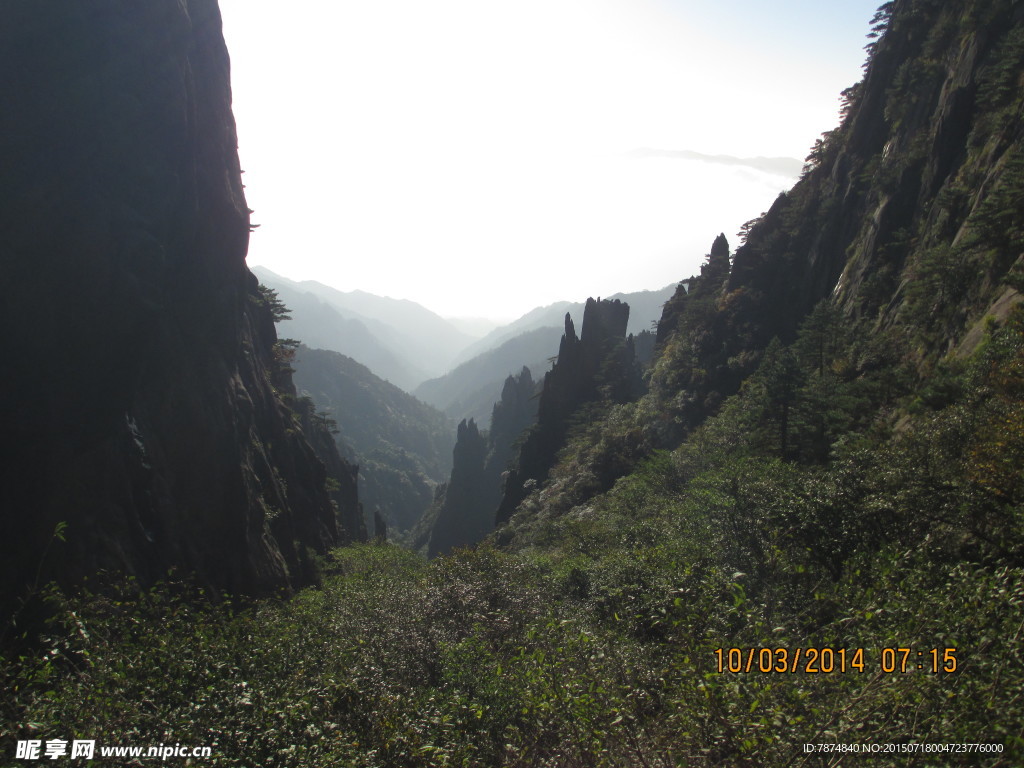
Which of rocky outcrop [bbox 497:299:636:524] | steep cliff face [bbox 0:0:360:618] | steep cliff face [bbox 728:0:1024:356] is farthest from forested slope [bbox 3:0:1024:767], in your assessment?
rocky outcrop [bbox 497:299:636:524]

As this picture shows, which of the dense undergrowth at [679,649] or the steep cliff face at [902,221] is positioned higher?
the steep cliff face at [902,221]

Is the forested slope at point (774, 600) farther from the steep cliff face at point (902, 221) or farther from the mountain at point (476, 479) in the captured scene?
the mountain at point (476, 479)

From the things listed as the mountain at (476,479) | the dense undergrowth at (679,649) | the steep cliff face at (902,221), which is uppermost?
the steep cliff face at (902,221)

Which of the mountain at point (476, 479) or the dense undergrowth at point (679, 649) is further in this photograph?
the mountain at point (476, 479)

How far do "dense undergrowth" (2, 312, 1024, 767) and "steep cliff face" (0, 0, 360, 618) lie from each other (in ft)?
15.0

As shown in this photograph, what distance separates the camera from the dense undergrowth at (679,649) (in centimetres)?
658

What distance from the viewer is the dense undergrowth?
259 inches

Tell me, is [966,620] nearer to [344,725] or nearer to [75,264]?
[344,725]

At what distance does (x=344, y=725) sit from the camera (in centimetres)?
1007
